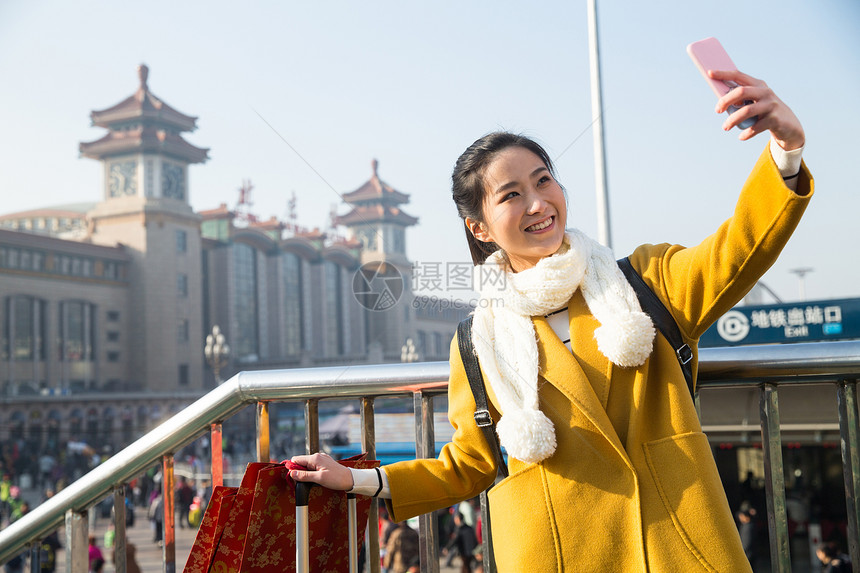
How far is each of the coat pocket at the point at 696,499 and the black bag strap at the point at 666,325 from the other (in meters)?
A: 0.11

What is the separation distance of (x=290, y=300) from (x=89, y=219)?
10.9 meters

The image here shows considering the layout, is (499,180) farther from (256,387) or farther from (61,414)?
(61,414)

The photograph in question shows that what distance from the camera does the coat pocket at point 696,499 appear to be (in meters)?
1.04

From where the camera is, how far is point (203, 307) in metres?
35.5

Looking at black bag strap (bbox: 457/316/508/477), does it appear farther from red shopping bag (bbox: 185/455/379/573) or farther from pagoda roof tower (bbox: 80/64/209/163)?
pagoda roof tower (bbox: 80/64/209/163)

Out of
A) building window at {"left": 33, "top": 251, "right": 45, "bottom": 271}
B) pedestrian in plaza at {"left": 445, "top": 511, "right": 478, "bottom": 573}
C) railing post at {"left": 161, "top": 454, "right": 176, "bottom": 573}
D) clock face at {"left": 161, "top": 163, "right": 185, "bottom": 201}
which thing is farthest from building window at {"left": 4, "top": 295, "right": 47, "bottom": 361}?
railing post at {"left": 161, "top": 454, "right": 176, "bottom": 573}

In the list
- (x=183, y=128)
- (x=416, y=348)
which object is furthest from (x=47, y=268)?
(x=416, y=348)

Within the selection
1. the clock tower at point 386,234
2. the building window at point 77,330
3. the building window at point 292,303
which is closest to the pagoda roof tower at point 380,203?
the clock tower at point 386,234

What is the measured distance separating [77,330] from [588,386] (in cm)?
3145

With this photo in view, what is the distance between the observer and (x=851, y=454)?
1.24 metres

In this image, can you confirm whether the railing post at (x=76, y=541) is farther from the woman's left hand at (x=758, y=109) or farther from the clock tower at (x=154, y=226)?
the clock tower at (x=154, y=226)

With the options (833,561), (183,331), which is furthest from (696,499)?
(183,331)

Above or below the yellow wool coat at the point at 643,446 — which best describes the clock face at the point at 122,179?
above

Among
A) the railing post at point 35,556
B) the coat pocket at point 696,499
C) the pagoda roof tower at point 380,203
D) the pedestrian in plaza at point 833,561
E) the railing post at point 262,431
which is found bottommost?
the pedestrian in plaza at point 833,561
